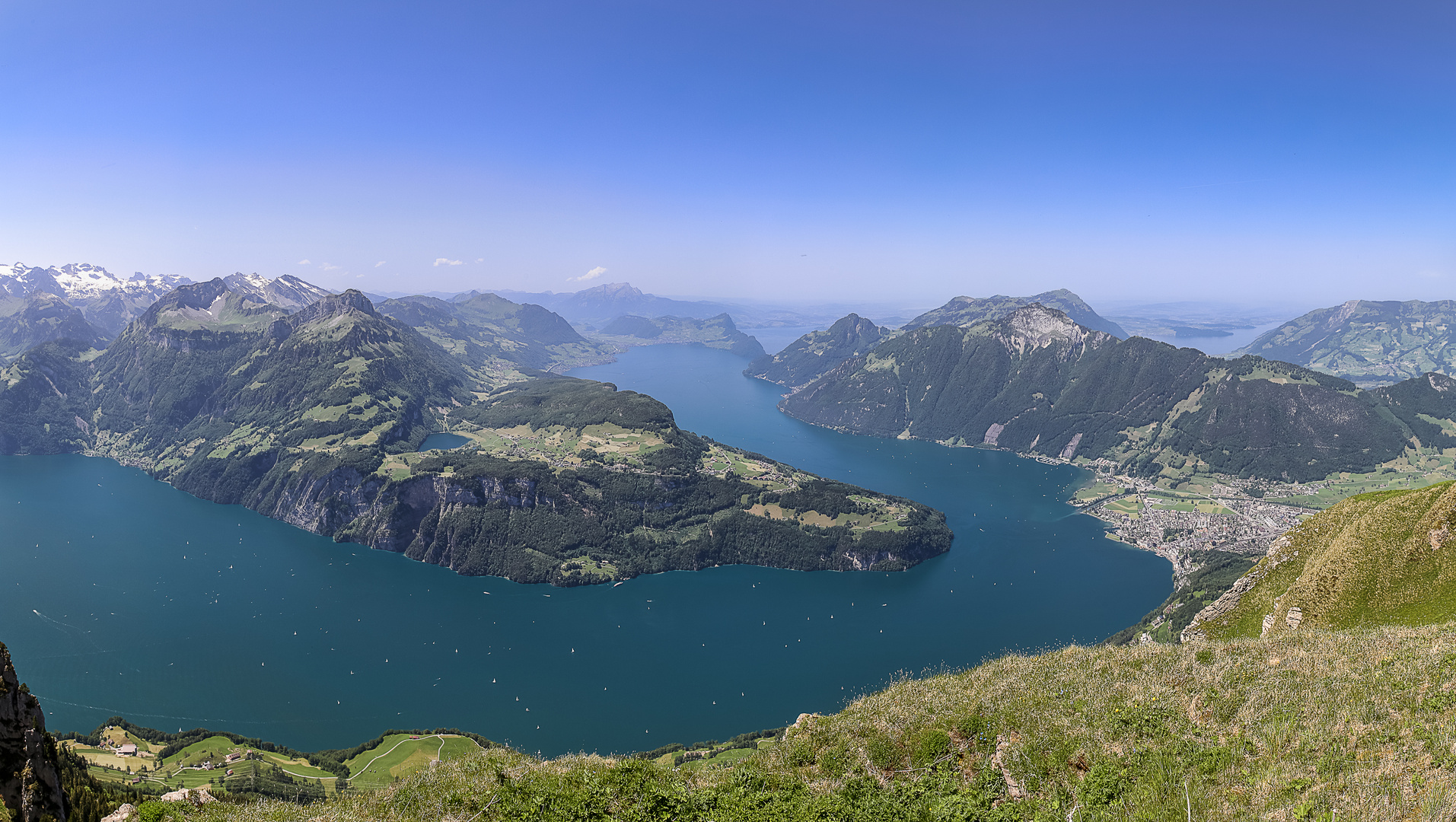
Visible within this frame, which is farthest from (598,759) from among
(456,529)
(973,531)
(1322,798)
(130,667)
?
(973,531)

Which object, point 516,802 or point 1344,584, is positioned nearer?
point 516,802

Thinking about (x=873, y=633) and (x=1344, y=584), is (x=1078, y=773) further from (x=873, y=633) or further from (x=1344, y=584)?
(x=873, y=633)

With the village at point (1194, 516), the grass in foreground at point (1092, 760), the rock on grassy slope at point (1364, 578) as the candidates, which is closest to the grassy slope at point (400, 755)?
the grass in foreground at point (1092, 760)

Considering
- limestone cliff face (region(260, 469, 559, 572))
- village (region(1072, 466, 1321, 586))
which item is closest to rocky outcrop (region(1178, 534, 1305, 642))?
village (region(1072, 466, 1321, 586))

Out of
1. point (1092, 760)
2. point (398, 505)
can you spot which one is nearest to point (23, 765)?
point (1092, 760)

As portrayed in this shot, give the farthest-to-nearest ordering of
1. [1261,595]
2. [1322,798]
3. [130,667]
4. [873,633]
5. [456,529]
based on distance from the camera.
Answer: [456,529]
[873,633]
[130,667]
[1261,595]
[1322,798]

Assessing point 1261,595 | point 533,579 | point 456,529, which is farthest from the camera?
point 456,529

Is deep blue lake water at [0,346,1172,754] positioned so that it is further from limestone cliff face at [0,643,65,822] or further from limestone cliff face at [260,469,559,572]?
limestone cliff face at [0,643,65,822]
